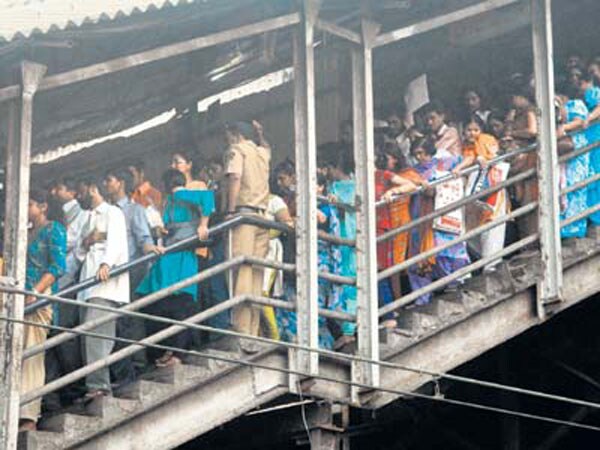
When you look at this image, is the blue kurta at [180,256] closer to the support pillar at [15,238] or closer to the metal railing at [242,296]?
the metal railing at [242,296]

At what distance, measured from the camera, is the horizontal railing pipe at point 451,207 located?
15.9 metres

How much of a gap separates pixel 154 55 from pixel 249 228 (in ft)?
5.35

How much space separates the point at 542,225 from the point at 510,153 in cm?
67

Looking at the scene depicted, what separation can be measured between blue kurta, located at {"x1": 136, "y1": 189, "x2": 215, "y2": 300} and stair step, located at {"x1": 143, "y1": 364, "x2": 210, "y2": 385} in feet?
2.38

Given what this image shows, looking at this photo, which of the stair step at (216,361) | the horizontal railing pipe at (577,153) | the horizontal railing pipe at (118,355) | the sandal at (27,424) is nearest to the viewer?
the horizontal railing pipe at (118,355)

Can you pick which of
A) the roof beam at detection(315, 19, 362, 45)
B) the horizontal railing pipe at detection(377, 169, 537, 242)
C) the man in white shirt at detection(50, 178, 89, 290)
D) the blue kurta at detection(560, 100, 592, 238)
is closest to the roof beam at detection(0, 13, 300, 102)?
the roof beam at detection(315, 19, 362, 45)

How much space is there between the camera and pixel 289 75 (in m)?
20.4

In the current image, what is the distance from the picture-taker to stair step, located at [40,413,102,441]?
46.9ft

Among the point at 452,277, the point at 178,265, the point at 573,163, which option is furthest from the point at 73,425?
the point at 573,163

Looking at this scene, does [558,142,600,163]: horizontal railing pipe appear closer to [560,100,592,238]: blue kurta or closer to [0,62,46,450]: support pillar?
[560,100,592,238]: blue kurta

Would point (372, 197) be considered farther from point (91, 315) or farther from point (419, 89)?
point (419, 89)

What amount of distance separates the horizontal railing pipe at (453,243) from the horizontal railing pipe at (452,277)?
0.21m

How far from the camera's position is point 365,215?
619 inches

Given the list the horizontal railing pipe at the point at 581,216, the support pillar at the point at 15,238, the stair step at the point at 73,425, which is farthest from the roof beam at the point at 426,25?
the stair step at the point at 73,425
